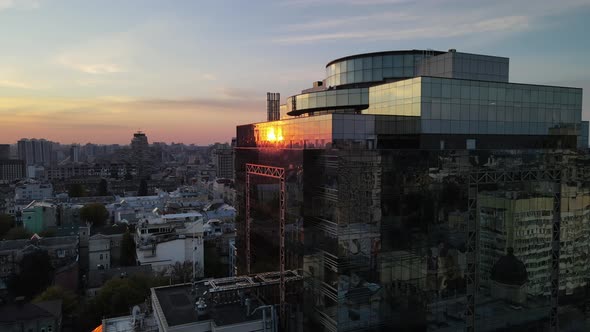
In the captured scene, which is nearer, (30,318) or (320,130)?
(320,130)

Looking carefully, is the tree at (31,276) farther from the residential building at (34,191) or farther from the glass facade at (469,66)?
the residential building at (34,191)

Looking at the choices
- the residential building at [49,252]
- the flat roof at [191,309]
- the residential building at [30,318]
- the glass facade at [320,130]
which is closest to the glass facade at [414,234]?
the glass facade at [320,130]

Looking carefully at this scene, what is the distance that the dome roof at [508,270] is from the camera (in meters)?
22.2

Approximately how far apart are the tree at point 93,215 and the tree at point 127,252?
82.1ft

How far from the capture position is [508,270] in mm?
22188

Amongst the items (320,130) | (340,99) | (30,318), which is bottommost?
(30,318)

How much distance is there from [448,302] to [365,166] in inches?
337

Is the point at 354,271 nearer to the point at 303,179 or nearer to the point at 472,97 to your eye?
the point at 303,179

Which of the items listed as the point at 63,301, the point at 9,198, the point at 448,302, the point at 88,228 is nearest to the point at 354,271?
the point at 448,302

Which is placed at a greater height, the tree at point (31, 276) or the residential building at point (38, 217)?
the residential building at point (38, 217)

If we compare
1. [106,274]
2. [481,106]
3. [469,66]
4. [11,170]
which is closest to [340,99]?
[469,66]

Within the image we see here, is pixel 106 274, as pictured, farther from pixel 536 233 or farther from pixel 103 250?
pixel 536 233

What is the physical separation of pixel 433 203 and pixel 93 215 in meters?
79.9

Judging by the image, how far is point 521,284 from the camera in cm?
2267
